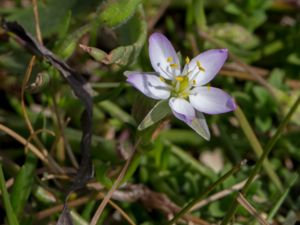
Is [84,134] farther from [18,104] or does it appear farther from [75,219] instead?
[18,104]

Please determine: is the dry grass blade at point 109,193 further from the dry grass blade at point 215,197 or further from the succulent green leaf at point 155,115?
the dry grass blade at point 215,197

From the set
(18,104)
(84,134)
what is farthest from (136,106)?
(18,104)

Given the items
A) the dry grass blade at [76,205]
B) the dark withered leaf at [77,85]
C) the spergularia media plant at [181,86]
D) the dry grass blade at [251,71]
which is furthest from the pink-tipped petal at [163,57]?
the dry grass blade at [251,71]

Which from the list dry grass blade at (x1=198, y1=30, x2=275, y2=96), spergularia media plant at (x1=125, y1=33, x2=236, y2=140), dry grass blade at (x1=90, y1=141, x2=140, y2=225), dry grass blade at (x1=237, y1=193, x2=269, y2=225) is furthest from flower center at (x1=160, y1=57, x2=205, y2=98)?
dry grass blade at (x1=198, y1=30, x2=275, y2=96)

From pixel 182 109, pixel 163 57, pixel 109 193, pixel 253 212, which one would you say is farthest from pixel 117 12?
pixel 253 212

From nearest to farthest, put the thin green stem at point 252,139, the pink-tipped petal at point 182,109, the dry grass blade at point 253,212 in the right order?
the pink-tipped petal at point 182,109 → the dry grass blade at point 253,212 → the thin green stem at point 252,139

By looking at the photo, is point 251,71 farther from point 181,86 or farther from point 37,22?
point 37,22
